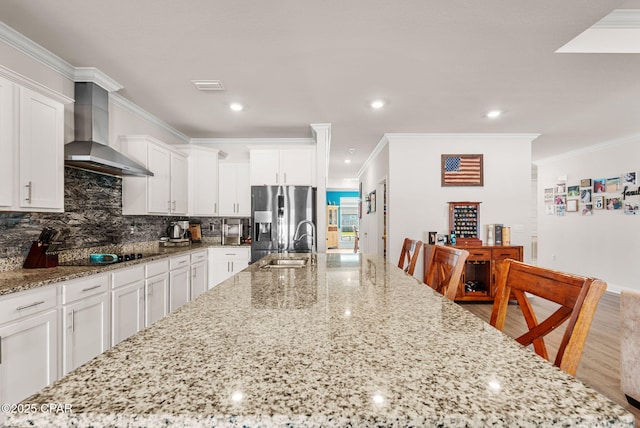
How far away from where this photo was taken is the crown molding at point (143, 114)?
3428mm

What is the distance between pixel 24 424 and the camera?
48 cm

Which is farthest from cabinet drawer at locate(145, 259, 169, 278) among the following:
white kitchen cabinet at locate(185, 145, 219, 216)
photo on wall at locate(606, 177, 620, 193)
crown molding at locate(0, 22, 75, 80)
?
photo on wall at locate(606, 177, 620, 193)

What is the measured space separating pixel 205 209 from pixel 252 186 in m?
→ 0.85

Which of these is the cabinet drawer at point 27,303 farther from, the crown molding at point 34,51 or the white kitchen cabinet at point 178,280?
the crown molding at point 34,51

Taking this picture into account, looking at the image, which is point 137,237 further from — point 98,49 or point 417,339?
point 417,339

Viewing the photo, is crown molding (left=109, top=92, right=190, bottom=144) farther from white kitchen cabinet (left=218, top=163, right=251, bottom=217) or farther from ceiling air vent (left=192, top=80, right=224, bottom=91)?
ceiling air vent (left=192, top=80, right=224, bottom=91)

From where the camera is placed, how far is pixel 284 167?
182 inches

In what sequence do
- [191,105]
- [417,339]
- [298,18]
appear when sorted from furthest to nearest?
[191,105], [298,18], [417,339]

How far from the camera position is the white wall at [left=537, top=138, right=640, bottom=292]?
522cm

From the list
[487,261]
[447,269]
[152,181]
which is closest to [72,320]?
[152,181]

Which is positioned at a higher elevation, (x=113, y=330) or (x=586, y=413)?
(x=586, y=413)

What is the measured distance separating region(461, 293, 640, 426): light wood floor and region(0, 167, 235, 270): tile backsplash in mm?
4189

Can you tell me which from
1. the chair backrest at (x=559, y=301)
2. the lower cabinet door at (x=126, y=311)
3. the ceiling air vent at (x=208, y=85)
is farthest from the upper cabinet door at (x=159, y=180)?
the chair backrest at (x=559, y=301)

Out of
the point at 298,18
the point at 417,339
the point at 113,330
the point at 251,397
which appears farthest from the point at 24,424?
the point at 113,330
